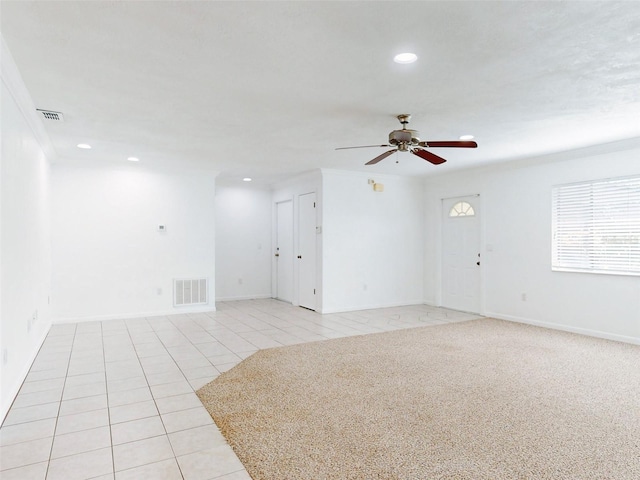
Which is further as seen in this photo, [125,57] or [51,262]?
[51,262]

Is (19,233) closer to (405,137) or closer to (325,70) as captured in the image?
(325,70)

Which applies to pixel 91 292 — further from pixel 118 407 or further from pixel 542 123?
pixel 542 123

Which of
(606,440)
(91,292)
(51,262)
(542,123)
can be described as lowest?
(606,440)

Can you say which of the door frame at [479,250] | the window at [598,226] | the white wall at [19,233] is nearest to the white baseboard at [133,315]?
the white wall at [19,233]

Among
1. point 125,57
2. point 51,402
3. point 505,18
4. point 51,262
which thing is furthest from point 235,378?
point 51,262

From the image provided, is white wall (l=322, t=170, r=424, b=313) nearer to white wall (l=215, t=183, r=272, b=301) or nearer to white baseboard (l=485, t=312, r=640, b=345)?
white baseboard (l=485, t=312, r=640, b=345)

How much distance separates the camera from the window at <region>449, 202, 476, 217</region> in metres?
6.66

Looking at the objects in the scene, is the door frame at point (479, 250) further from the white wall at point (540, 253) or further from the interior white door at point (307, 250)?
the interior white door at point (307, 250)

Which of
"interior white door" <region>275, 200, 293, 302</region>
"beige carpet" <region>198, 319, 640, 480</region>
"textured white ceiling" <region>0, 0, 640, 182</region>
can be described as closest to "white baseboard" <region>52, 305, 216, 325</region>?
"interior white door" <region>275, 200, 293, 302</region>

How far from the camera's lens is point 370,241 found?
701 cm

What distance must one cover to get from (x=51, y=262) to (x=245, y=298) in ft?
11.6

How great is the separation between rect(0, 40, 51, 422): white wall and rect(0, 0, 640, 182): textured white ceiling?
23 cm

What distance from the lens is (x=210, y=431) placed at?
2486mm

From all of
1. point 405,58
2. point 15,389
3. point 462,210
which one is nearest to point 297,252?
point 462,210
